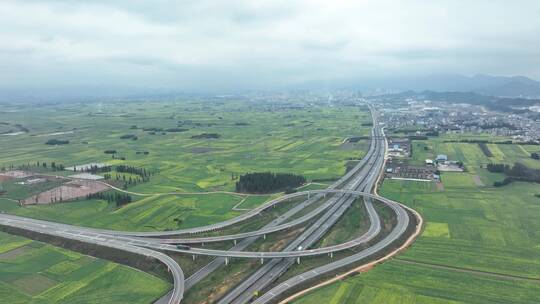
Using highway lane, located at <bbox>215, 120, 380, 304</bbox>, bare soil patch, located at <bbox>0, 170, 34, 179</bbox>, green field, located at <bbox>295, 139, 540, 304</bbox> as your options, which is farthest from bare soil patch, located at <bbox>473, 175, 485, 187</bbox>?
bare soil patch, located at <bbox>0, 170, 34, 179</bbox>

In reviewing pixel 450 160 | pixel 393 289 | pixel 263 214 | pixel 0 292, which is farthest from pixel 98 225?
pixel 450 160

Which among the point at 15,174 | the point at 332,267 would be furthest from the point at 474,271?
the point at 15,174

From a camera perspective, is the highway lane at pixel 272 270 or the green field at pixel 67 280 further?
the green field at pixel 67 280

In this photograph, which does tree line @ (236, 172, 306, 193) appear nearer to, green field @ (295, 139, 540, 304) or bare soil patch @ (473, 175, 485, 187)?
green field @ (295, 139, 540, 304)

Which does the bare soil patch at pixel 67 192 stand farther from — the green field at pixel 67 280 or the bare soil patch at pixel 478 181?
the bare soil patch at pixel 478 181

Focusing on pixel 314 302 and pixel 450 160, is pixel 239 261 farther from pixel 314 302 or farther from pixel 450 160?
pixel 450 160

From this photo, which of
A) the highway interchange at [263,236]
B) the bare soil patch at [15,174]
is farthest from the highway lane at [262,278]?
the bare soil patch at [15,174]

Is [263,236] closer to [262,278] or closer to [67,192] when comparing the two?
[262,278]
